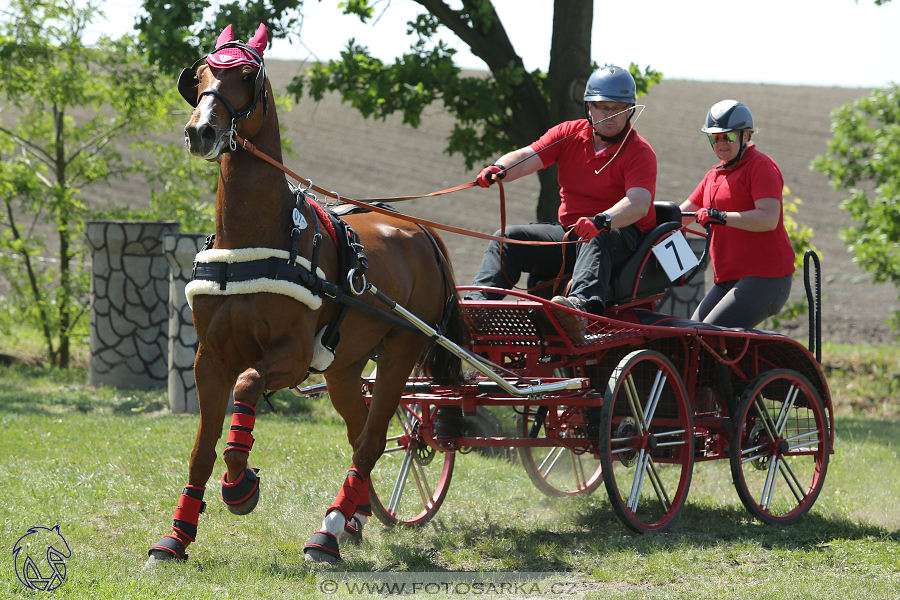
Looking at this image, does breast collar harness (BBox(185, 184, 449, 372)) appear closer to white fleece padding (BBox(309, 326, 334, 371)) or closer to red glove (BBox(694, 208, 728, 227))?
white fleece padding (BBox(309, 326, 334, 371))

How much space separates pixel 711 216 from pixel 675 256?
30cm

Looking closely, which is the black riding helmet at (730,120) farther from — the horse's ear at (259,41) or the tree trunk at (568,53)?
the tree trunk at (568,53)

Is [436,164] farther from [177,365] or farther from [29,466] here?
[29,466]

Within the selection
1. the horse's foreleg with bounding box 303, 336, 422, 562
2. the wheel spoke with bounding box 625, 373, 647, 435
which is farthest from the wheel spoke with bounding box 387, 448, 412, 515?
the wheel spoke with bounding box 625, 373, 647, 435

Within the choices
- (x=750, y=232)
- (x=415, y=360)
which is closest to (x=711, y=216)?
(x=750, y=232)

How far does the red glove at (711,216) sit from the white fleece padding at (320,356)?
2310mm

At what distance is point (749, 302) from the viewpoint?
18.2 ft

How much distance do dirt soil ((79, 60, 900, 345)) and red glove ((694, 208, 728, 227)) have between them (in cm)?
828

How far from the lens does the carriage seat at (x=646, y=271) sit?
5105 mm

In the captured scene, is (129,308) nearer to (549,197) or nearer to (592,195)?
(549,197)

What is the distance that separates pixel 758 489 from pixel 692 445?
1.53 meters

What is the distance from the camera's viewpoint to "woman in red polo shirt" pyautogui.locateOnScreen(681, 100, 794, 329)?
Result: 216 inches

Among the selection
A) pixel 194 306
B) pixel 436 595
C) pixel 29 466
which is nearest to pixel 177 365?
pixel 29 466

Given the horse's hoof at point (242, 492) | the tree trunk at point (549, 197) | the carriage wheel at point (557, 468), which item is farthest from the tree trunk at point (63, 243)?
the horse's hoof at point (242, 492)
